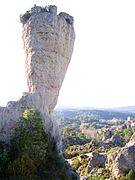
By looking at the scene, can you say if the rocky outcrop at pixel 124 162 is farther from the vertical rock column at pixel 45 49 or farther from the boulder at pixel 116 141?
the boulder at pixel 116 141

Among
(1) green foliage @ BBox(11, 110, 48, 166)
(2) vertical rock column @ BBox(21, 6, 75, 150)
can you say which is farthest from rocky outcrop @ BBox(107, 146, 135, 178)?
(1) green foliage @ BBox(11, 110, 48, 166)

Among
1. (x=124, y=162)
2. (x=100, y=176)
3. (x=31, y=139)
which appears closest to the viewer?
(x=31, y=139)

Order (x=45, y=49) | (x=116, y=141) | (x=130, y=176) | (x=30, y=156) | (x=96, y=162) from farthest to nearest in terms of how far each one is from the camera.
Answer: (x=116, y=141), (x=96, y=162), (x=130, y=176), (x=45, y=49), (x=30, y=156)

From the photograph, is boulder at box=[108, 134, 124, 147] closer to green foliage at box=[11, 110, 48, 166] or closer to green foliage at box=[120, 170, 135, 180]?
green foliage at box=[120, 170, 135, 180]

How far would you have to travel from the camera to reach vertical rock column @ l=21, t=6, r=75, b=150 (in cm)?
2311

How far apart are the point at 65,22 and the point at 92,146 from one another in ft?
167

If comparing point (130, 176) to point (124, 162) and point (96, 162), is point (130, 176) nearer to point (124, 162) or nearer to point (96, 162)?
point (124, 162)

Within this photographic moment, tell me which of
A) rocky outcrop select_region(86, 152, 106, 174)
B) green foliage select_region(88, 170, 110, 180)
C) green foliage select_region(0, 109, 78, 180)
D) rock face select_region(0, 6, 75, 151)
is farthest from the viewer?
rocky outcrop select_region(86, 152, 106, 174)

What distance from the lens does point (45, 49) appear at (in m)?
23.3

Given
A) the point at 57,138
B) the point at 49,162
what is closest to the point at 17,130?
the point at 49,162

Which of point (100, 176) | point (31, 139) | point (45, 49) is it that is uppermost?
point (45, 49)

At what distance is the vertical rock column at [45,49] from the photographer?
23.1 m

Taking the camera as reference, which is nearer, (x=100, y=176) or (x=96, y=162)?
(x=100, y=176)

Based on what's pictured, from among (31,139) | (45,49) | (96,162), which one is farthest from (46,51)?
(96,162)
